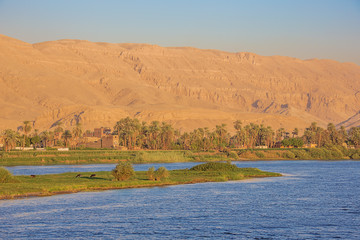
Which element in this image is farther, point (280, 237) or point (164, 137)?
point (164, 137)

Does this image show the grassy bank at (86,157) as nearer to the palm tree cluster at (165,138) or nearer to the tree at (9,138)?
the tree at (9,138)

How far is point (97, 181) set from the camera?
6762 cm

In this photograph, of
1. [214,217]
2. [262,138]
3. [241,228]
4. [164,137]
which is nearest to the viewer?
[241,228]

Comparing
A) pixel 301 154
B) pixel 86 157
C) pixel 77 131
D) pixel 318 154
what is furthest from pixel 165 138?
pixel 86 157

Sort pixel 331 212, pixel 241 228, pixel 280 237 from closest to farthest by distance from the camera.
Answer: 1. pixel 280 237
2. pixel 241 228
3. pixel 331 212

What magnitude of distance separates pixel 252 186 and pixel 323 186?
8853 mm

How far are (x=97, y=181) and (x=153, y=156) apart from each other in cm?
6336

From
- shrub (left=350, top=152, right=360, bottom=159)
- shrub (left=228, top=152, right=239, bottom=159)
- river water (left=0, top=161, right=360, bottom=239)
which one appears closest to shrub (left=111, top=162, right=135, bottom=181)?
river water (left=0, top=161, right=360, bottom=239)

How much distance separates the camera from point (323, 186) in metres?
70.4

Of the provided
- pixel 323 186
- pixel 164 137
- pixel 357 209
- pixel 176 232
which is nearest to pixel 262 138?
pixel 164 137

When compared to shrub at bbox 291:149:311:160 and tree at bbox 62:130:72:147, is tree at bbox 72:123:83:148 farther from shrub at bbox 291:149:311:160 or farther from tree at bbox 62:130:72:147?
shrub at bbox 291:149:311:160

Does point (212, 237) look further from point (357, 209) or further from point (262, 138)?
point (262, 138)

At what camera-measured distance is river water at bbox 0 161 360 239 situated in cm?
3897

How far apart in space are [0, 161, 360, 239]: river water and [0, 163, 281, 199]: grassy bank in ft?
9.98
